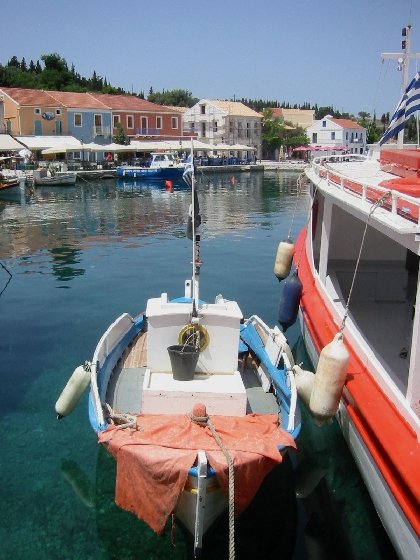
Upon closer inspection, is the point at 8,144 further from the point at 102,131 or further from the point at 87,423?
the point at 87,423

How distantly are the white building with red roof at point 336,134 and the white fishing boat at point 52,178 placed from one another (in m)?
49.6

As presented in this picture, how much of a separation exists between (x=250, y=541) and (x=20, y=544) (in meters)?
2.71

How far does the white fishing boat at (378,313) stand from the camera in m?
5.45

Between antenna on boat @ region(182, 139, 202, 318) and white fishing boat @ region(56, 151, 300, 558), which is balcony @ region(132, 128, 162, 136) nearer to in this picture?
white fishing boat @ region(56, 151, 300, 558)

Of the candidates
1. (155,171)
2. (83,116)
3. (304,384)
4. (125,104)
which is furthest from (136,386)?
(125,104)

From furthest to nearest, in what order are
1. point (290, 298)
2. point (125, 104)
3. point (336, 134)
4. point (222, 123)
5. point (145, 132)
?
point (336, 134) < point (222, 123) < point (125, 104) < point (145, 132) < point (290, 298)

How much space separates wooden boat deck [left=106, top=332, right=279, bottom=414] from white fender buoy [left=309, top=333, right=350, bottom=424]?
0.97 metres

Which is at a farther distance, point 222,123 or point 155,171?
point 222,123

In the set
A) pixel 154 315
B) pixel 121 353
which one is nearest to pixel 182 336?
pixel 154 315

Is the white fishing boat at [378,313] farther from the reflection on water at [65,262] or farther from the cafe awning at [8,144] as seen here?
the cafe awning at [8,144]

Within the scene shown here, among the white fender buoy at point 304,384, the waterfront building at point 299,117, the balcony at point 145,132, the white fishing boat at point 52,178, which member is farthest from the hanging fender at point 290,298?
the waterfront building at point 299,117

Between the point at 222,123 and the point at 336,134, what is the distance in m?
19.0

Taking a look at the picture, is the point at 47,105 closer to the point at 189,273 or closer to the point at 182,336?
the point at 189,273

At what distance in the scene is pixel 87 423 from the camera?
356 inches
